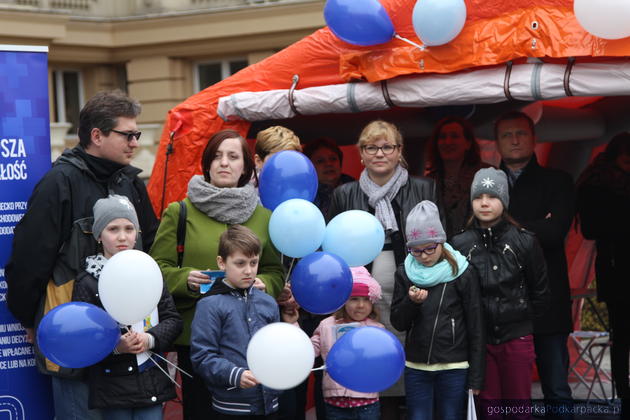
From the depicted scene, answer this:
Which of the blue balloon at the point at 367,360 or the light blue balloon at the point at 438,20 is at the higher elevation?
the light blue balloon at the point at 438,20

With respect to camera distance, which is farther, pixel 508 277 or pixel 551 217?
pixel 551 217

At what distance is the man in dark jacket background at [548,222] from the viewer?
6043 millimetres

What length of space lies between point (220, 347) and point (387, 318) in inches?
53.9

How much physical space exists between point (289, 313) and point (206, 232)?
2.16 feet

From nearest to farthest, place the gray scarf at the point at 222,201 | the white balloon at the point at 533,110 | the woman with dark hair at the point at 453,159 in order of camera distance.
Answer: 1. the gray scarf at the point at 222,201
2. the woman with dark hair at the point at 453,159
3. the white balloon at the point at 533,110

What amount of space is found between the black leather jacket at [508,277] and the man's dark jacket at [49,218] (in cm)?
197

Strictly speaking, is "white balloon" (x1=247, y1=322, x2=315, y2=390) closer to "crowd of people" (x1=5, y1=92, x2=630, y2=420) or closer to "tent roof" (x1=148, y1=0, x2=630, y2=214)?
"crowd of people" (x1=5, y1=92, x2=630, y2=420)

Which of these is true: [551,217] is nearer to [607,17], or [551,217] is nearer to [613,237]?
[613,237]

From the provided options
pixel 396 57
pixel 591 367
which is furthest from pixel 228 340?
pixel 591 367

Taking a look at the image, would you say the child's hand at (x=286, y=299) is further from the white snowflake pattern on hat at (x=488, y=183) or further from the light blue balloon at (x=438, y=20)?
the light blue balloon at (x=438, y=20)

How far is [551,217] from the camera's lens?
239 inches

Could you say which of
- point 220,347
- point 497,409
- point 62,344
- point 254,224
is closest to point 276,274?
point 254,224

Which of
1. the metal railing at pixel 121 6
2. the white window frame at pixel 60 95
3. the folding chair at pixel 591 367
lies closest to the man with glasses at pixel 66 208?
the folding chair at pixel 591 367

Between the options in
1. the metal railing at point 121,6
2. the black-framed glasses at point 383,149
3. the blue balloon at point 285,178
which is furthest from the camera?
the metal railing at point 121,6
